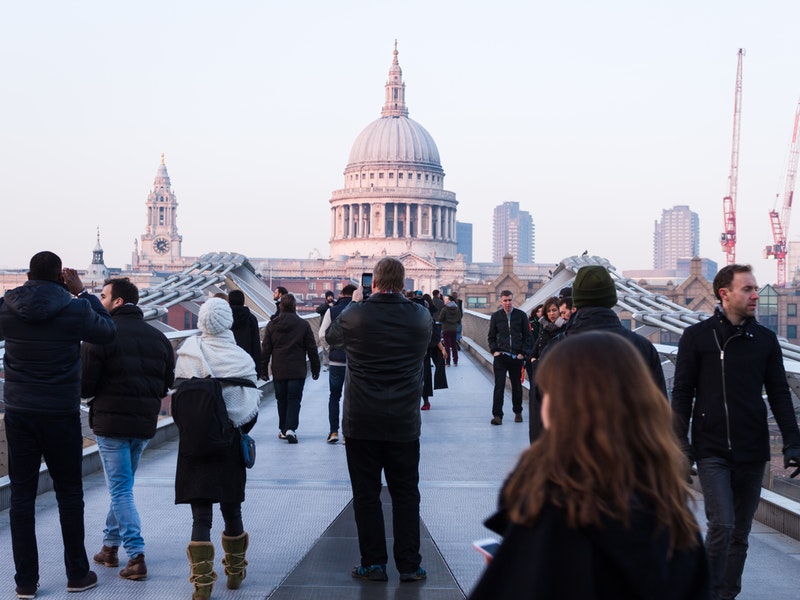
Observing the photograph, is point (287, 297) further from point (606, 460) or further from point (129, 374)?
point (606, 460)

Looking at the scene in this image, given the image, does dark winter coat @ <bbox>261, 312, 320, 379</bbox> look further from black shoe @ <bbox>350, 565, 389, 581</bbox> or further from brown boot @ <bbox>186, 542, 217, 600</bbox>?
brown boot @ <bbox>186, 542, 217, 600</bbox>

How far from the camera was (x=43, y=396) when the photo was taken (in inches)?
235

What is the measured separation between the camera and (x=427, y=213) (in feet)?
491

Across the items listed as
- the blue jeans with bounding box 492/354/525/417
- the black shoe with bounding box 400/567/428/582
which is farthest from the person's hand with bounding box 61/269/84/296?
Answer: the blue jeans with bounding box 492/354/525/417

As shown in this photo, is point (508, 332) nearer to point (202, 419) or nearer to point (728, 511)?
point (202, 419)

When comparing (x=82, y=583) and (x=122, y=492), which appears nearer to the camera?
(x=82, y=583)

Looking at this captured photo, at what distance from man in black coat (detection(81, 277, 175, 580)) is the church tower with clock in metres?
157

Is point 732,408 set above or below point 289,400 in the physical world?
above

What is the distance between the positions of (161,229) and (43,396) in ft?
521

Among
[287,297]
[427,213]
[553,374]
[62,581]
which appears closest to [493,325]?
[287,297]

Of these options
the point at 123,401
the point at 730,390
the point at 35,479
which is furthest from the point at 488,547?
the point at 123,401

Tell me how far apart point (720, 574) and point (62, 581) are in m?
3.29

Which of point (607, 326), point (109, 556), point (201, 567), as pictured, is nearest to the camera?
point (607, 326)

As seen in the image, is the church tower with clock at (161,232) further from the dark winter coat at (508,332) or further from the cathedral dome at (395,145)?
the dark winter coat at (508,332)
